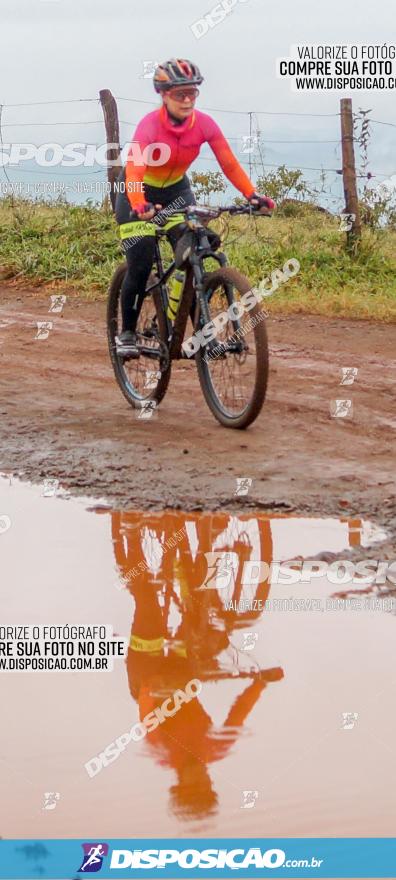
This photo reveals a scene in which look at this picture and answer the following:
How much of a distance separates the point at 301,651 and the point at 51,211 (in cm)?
1287

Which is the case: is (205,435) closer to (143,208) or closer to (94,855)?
(143,208)

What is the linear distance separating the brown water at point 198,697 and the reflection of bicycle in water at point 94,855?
0.18 ft

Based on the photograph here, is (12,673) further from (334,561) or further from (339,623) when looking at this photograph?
(334,561)

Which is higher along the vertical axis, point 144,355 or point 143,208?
point 143,208

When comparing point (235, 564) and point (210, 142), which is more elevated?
point (210, 142)

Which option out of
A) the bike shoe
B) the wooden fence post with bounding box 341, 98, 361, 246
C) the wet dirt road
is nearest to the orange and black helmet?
the bike shoe

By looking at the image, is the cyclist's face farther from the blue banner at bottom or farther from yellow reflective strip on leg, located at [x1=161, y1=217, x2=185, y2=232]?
the blue banner at bottom

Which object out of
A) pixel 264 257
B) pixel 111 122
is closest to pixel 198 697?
pixel 264 257

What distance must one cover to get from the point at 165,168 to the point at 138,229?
40 cm

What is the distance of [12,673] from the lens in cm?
433

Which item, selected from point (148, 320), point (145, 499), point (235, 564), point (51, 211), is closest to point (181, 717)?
point (235, 564)

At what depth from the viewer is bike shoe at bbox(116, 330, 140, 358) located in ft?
26.2

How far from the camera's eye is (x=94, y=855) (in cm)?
320

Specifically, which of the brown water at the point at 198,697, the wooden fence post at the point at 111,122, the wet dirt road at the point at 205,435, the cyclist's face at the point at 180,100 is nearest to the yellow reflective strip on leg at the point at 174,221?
the cyclist's face at the point at 180,100
